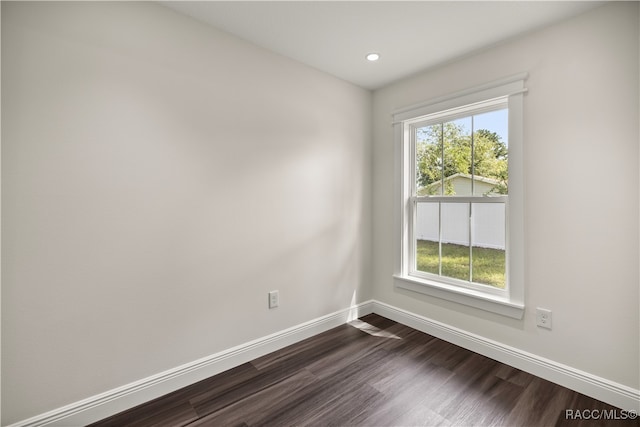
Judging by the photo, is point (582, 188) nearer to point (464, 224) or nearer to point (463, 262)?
point (464, 224)

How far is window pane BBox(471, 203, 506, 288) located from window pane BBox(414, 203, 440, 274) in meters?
0.34

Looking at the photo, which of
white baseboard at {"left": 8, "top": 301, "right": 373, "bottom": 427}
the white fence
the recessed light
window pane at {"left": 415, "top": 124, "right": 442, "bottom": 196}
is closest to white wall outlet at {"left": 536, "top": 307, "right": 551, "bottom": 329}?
the white fence

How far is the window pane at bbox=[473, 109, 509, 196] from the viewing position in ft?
7.53

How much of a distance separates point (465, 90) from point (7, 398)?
3.36 metres

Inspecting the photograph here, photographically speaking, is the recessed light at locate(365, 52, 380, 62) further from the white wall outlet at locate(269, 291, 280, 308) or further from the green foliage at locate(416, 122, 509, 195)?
the white wall outlet at locate(269, 291, 280, 308)

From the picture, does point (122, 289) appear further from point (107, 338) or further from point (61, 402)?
point (61, 402)

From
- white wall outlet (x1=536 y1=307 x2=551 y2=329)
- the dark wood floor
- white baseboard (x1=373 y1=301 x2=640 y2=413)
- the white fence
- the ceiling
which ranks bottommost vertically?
the dark wood floor

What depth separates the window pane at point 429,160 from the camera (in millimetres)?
2740

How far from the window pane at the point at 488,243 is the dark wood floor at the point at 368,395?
63cm

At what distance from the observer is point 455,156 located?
8.55ft

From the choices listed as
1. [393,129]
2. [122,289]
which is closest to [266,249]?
[122,289]

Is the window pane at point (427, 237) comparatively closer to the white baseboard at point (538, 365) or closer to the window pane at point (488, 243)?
the window pane at point (488, 243)

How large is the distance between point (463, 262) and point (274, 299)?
1636mm

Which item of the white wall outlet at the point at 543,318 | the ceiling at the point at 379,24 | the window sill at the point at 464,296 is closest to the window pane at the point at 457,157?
the ceiling at the point at 379,24
